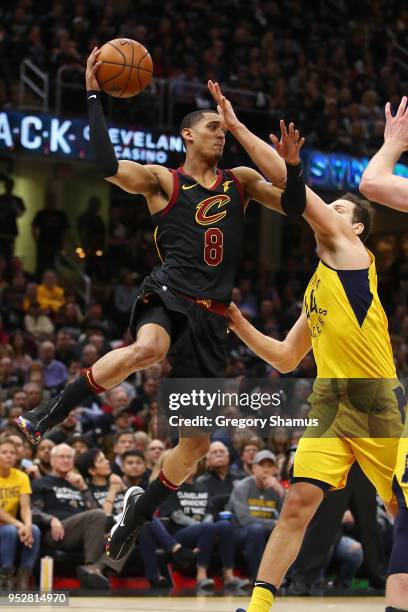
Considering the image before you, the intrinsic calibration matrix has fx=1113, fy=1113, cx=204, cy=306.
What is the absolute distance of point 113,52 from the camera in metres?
6.77

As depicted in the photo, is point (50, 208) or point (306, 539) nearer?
point (306, 539)

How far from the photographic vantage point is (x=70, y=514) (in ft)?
35.0

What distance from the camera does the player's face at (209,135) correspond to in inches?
272

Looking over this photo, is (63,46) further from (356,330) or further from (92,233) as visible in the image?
(356,330)

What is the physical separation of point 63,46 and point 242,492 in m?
8.96

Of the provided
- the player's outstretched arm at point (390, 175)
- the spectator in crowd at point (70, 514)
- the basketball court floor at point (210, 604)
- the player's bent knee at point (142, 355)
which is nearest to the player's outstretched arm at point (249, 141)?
the player's bent knee at point (142, 355)

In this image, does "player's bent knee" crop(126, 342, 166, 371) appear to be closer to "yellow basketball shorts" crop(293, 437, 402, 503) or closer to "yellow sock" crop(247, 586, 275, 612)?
"yellow basketball shorts" crop(293, 437, 402, 503)

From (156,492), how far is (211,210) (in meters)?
1.81

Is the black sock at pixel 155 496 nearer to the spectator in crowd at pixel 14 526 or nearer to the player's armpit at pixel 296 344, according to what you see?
the player's armpit at pixel 296 344

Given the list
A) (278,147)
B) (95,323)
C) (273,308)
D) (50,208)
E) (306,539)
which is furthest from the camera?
(50,208)

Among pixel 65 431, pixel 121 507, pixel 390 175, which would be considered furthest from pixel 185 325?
pixel 65 431

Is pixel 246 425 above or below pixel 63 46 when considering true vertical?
below

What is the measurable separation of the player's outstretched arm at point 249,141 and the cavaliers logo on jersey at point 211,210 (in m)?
0.39

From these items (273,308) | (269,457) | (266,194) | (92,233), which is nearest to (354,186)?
(273,308)
